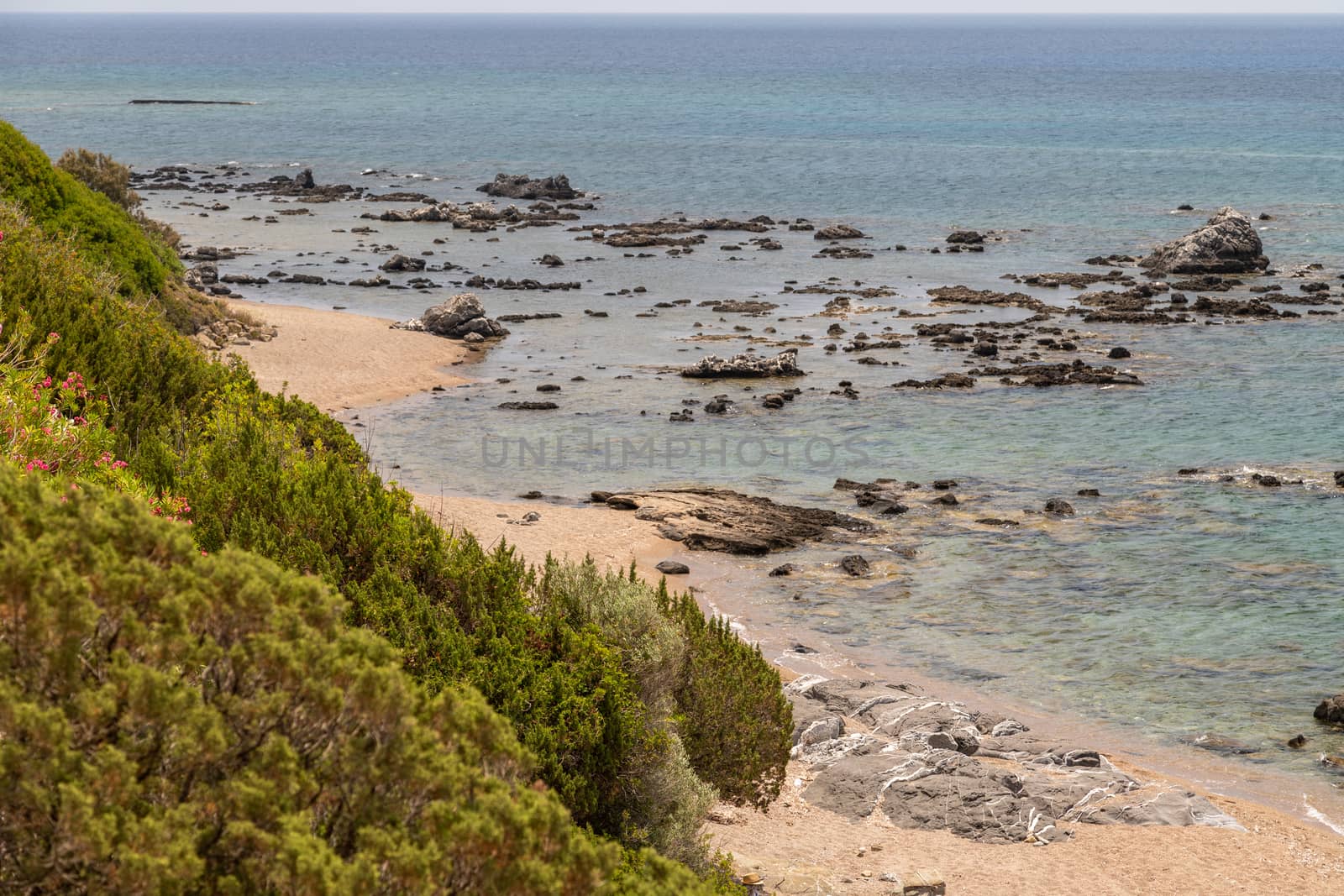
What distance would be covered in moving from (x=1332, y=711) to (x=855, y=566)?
8263 mm

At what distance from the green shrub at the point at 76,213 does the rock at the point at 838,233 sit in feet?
130

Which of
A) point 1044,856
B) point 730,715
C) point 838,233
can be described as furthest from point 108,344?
point 838,233

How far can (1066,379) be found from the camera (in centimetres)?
3825

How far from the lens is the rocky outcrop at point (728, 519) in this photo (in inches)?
989

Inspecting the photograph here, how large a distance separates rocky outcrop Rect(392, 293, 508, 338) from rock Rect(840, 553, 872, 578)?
927 inches

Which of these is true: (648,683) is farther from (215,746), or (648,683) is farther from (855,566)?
(855,566)

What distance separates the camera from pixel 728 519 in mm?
25938

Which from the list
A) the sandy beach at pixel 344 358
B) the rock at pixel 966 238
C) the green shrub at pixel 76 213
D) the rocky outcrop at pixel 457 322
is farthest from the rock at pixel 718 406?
the rock at pixel 966 238

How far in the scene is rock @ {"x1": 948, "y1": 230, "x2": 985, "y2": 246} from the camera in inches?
2520

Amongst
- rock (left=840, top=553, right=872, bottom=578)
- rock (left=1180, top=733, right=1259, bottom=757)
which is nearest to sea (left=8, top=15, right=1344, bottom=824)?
rock (left=1180, top=733, right=1259, bottom=757)

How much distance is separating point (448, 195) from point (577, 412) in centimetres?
5134

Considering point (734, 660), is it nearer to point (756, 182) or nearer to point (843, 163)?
point (756, 182)

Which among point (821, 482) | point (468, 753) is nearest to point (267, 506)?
point (468, 753)

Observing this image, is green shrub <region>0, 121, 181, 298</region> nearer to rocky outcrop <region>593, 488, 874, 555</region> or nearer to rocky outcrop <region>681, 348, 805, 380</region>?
rocky outcrop <region>593, 488, 874, 555</region>
